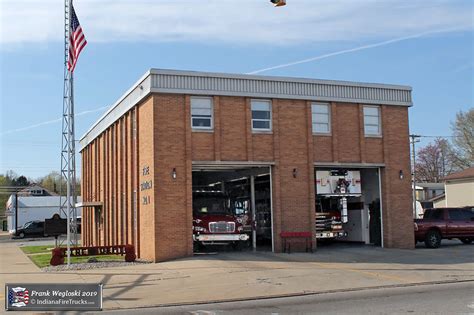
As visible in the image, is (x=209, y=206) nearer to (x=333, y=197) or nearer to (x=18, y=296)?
(x=333, y=197)

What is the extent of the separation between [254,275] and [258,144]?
783cm

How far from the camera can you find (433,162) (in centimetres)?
8856

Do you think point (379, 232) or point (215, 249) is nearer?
point (215, 249)

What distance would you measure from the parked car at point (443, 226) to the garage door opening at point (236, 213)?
7.33 metres

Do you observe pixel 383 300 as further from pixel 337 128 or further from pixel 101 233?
pixel 101 233

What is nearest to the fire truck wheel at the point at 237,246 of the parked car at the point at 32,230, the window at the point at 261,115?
the window at the point at 261,115

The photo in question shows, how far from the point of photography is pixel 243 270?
1823 centimetres

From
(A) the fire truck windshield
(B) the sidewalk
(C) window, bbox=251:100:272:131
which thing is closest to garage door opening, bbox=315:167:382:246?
(B) the sidewalk

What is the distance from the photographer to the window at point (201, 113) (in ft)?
75.9

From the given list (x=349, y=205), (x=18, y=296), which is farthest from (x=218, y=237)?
(x=18, y=296)

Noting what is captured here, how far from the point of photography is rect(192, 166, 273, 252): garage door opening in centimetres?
2320

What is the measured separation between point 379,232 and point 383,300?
13.8m

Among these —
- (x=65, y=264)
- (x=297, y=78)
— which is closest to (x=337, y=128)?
(x=297, y=78)

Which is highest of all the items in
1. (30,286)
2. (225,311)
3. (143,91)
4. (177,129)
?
(143,91)
